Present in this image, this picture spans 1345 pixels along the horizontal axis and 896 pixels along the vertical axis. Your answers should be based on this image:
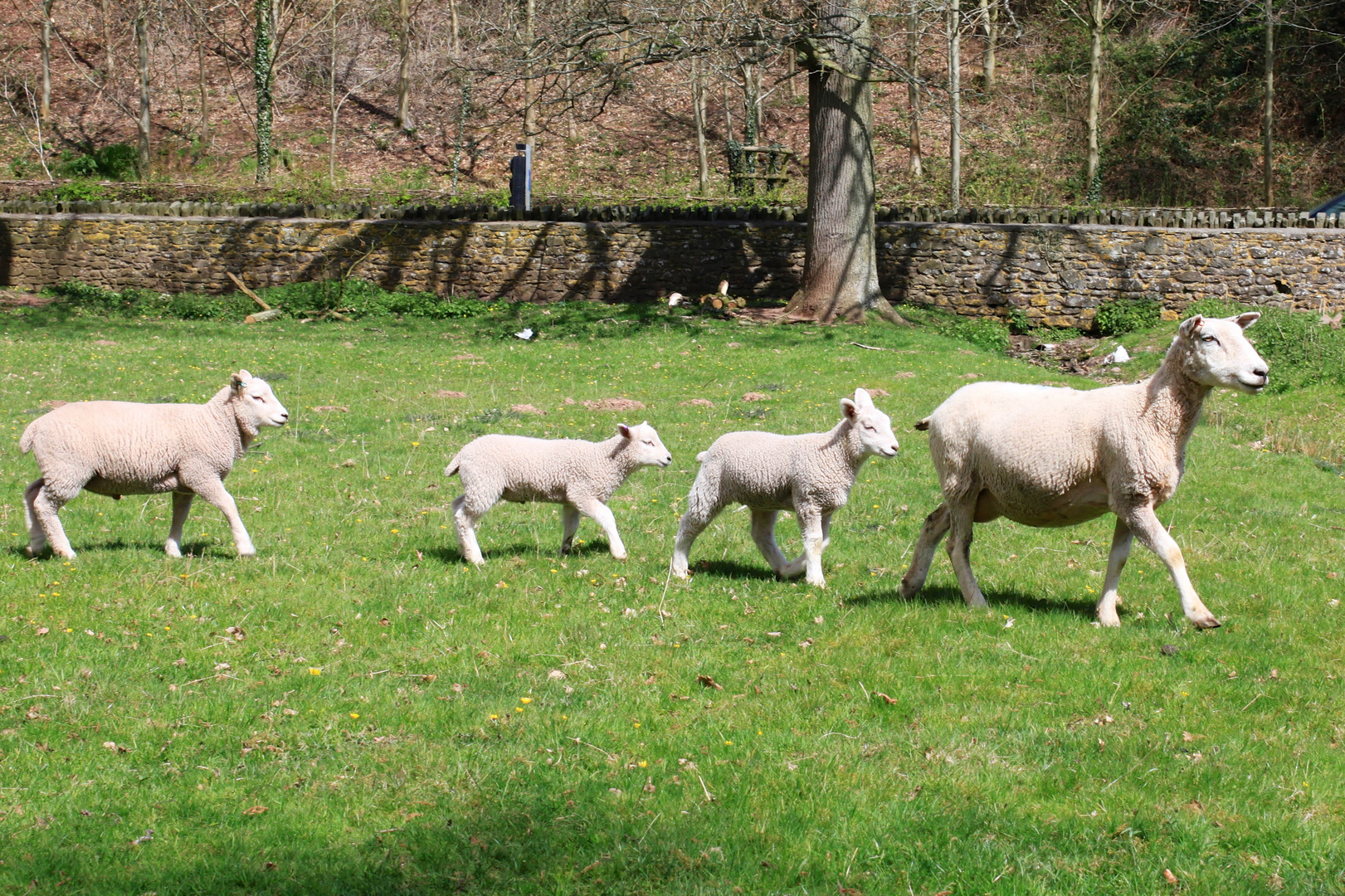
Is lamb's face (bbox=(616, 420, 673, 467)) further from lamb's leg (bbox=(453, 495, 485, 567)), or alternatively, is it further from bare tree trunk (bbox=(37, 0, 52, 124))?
bare tree trunk (bbox=(37, 0, 52, 124))

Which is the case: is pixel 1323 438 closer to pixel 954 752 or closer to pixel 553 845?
pixel 954 752

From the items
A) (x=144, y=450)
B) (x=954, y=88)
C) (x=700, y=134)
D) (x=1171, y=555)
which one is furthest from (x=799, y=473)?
(x=700, y=134)

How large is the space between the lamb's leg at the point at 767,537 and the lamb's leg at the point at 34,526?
5.37 m

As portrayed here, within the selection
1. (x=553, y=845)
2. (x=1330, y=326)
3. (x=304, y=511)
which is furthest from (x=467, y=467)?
(x=1330, y=326)

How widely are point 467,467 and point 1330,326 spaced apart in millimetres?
19641

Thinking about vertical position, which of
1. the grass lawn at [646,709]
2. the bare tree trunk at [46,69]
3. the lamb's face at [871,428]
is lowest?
the grass lawn at [646,709]

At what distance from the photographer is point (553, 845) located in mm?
4766

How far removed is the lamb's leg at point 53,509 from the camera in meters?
8.51

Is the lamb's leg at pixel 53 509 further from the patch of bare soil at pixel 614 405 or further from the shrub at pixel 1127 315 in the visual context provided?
the shrub at pixel 1127 315

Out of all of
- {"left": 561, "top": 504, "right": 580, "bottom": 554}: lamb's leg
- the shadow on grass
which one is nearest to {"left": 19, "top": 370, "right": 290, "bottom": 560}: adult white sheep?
{"left": 561, "top": 504, "right": 580, "bottom": 554}: lamb's leg

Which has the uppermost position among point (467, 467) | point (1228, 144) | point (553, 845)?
point (1228, 144)

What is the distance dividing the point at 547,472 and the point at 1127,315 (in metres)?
19.9

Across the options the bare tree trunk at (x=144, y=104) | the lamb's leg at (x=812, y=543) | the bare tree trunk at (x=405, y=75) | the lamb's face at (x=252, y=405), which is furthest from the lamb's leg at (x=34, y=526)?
the bare tree trunk at (x=405, y=75)

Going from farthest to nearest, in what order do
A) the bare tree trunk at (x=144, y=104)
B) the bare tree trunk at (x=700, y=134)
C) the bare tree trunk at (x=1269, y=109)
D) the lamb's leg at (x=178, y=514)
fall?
the bare tree trunk at (x=700, y=134) → the bare tree trunk at (x=144, y=104) → the bare tree trunk at (x=1269, y=109) → the lamb's leg at (x=178, y=514)
